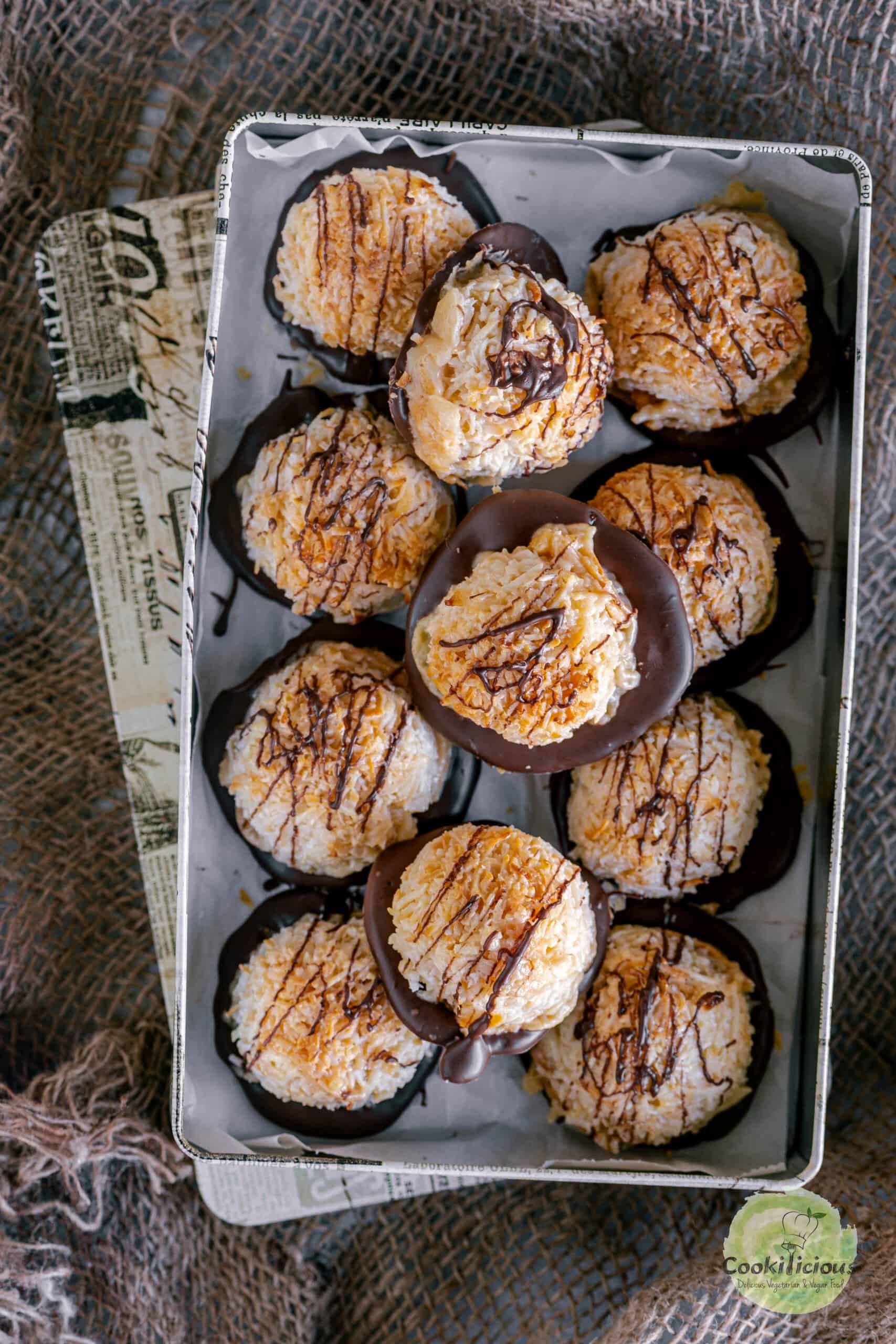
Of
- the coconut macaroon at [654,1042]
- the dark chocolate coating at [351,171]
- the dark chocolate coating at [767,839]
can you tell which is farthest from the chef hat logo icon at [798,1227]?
the dark chocolate coating at [351,171]

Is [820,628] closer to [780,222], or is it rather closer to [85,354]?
[780,222]

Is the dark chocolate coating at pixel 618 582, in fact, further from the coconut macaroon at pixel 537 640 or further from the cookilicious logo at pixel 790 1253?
the cookilicious logo at pixel 790 1253

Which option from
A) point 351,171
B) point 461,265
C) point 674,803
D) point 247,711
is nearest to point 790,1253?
point 674,803

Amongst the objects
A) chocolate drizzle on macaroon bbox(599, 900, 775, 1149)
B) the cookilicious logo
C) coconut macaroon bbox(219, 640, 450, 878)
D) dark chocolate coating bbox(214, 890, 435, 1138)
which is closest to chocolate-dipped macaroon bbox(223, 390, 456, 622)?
coconut macaroon bbox(219, 640, 450, 878)

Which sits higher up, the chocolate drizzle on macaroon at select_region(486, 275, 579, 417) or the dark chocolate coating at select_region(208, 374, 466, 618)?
the chocolate drizzle on macaroon at select_region(486, 275, 579, 417)

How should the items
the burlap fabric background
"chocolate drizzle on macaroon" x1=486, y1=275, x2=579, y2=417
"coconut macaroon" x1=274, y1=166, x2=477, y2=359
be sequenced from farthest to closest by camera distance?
the burlap fabric background < "coconut macaroon" x1=274, y1=166, x2=477, y2=359 < "chocolate drizzle on macaroon" x1=486, y1=275, x2=579, y2=417

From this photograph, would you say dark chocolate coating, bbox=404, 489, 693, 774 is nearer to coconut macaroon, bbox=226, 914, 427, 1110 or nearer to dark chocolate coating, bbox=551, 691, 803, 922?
dark chocolate coating, bbox=551, 691, 803, 922
